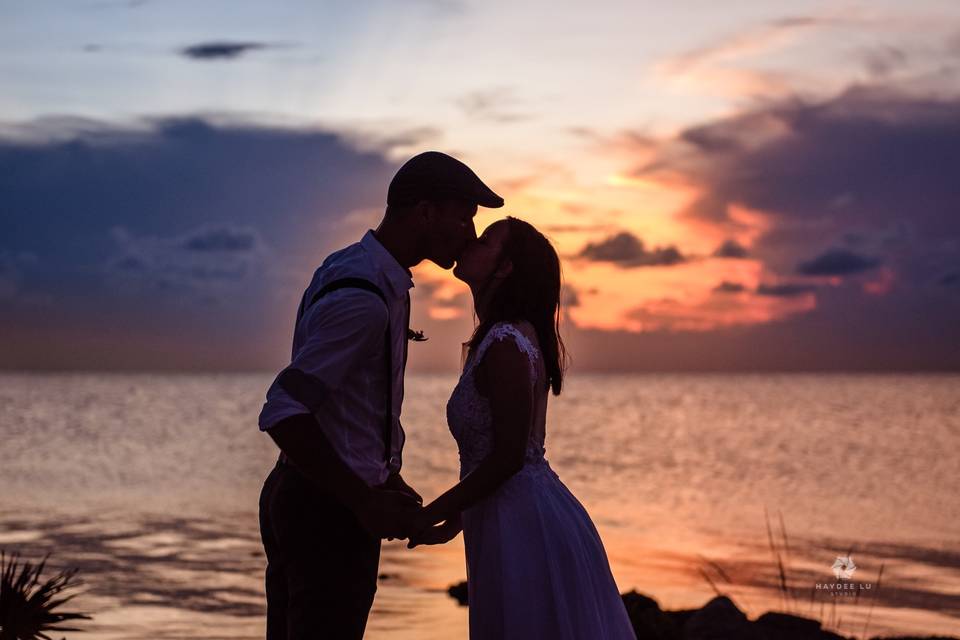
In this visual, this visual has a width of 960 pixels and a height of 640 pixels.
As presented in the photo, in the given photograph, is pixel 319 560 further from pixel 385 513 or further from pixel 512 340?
pixel 512 340

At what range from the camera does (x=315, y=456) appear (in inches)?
165

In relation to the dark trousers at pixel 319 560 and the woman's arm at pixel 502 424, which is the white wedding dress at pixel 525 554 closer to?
the woman's arm at pixel 502 424

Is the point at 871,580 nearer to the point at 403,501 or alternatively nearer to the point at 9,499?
the point at 403,501

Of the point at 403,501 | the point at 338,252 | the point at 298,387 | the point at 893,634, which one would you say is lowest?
the point at 893,634

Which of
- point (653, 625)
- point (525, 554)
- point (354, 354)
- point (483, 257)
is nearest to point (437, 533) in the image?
point (525, 554)

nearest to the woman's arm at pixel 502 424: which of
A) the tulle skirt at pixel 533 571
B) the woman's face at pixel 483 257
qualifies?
the tulle skirt at pixel 533 571

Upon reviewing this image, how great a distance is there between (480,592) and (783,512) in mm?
26545

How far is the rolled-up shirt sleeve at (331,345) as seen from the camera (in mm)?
4191

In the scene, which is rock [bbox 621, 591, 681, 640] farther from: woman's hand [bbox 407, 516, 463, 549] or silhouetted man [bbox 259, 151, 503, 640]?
silhouetted man [bbox 259, 151, 503, 640]

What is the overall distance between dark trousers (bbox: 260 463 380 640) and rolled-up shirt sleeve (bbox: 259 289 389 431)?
0.33 m

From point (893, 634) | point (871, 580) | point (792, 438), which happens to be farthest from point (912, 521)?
point (792, 438)

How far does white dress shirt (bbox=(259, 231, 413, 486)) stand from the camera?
4.21 meters

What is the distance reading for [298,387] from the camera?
420 cm

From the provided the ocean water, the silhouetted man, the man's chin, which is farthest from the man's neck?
the ocean water
